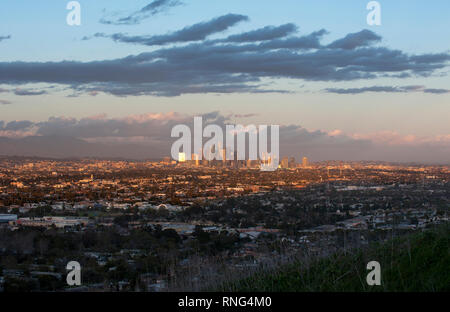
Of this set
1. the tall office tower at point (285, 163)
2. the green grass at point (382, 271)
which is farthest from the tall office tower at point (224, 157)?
the green grass at point (382, 271)

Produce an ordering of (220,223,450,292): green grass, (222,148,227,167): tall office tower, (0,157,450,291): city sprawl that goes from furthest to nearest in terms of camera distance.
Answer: (222,148,227,167): tall office tower, (0,157,450,291): city sprawl, (220,223,450,292): green grass

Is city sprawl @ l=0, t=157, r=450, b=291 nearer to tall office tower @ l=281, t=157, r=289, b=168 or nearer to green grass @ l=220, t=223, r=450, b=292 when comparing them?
green grass @ l=220, t=223, r=450, b=292

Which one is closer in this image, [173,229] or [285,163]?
[173,229]

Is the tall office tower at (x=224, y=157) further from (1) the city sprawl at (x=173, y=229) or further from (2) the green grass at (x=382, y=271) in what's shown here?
(2) the green grass at (x=382, y=271)

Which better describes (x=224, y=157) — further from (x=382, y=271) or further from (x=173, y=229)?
(x=382, y=271)

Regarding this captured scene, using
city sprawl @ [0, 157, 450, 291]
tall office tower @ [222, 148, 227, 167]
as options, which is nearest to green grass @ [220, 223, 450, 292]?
city sprawl @ [0, 157, 450, 291]

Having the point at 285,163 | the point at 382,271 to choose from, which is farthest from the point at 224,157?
the point at 382,271

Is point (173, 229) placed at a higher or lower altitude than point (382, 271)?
lower

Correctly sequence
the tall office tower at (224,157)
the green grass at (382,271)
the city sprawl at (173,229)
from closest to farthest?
1. the green grass at (382,271)
2. the city sprawl at (173,229)
3. the tall office tower at (224,157)
